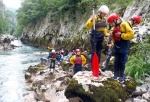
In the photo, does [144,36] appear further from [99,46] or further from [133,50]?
[99,46]

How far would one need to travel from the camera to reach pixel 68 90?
5.70 meters

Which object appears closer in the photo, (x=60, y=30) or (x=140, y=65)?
(x=140, y=65)

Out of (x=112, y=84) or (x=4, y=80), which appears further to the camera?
(x=4, y=80)

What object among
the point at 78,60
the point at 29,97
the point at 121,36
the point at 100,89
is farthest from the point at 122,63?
the point at 29,97

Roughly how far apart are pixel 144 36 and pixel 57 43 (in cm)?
2811

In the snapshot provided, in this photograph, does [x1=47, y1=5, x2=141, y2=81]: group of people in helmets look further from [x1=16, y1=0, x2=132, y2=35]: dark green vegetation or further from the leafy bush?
[x1=16, y1=0, x2=132, y2=35]: dark green vegetation

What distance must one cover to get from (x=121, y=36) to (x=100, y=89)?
126cm

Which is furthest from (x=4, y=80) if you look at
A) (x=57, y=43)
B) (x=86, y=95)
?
(x=57, y=43)

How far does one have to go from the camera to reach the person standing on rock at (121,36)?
Answer: 5441 millimetres

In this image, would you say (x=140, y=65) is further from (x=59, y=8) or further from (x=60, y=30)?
(x=60, y=30)

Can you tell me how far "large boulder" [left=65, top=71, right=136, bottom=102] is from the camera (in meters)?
5.33

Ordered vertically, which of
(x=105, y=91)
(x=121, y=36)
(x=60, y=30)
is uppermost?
(x=60, y=30)

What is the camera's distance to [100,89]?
538 centimetres

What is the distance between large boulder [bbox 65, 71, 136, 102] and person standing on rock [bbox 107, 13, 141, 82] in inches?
10.5
